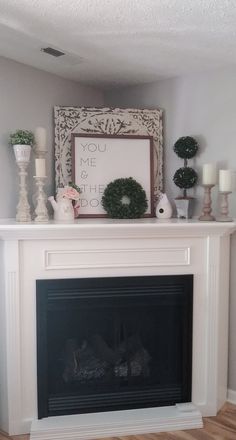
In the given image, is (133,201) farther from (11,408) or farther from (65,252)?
(11,408)

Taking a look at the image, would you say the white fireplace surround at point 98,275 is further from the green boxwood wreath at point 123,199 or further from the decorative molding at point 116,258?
the green boxwood wreath at point 123,199

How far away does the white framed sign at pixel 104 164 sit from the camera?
98.0 inches

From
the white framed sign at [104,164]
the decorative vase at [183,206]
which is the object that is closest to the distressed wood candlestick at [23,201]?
the white framed sign at [104,164]

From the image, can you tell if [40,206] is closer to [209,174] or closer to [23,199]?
[23,199]

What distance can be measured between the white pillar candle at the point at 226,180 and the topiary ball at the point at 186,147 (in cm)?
32

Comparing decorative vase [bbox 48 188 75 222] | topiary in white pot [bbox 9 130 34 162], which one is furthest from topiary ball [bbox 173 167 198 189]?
topiary in white pot [bbox 9 130 34 162]

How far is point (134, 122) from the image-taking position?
8.53ft

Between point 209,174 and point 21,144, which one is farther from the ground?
point 21,144

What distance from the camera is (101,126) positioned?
2549 millimetres

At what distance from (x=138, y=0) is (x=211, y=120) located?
3.64 feet

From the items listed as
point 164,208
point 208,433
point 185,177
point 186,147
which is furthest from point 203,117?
point 208,433

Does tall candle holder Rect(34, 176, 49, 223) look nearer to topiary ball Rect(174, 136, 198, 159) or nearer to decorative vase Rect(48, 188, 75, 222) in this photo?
decorative vase Rect(48, 188, 75, 222)

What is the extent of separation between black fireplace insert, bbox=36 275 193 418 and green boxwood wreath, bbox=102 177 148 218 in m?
0.48

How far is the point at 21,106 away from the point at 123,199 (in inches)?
35.0
